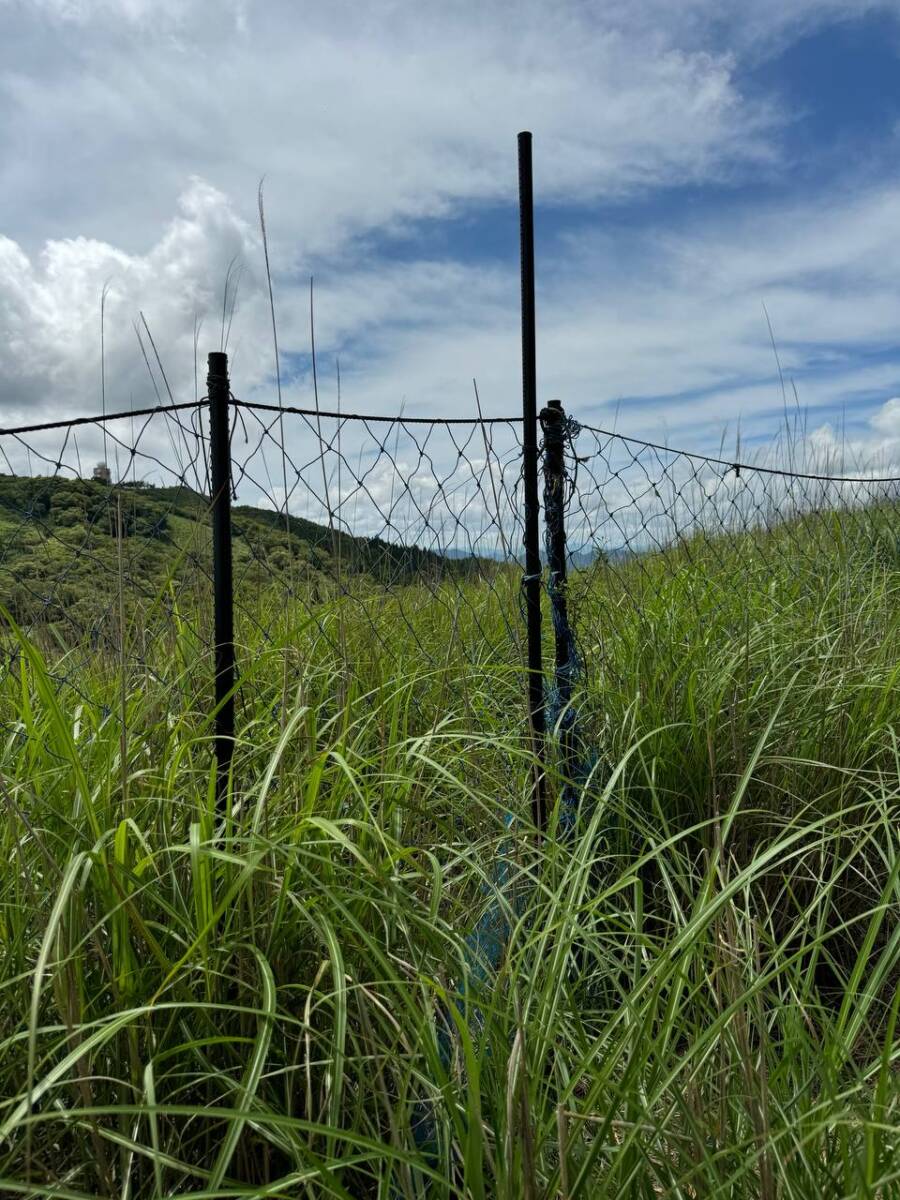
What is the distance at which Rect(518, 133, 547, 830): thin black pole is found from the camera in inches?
79.8

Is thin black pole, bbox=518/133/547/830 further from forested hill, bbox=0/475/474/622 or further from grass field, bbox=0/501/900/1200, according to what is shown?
forested hill, bbox=0/475/474/622

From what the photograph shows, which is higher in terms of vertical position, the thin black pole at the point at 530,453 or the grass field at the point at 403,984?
the thin black pole at the point at 530,453

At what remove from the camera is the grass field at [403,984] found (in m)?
0.94

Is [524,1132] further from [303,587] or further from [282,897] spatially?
[303,587]

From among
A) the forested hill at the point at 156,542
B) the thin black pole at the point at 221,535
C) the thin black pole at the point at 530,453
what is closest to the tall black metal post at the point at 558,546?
the thin black pole at the point at 530,453

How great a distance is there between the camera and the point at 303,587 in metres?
2.62

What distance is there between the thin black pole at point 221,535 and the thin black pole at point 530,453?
706 mm

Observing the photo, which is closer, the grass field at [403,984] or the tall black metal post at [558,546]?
the grass field at [403,984]

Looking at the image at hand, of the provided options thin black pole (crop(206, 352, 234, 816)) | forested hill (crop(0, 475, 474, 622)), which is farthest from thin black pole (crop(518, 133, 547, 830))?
thin black pole (crop(206, 352, 234, 816))

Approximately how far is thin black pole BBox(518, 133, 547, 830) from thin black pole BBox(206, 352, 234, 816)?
2.32 ft

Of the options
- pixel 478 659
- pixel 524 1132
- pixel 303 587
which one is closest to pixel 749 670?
pixel 478 659

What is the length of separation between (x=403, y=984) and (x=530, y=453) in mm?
1370

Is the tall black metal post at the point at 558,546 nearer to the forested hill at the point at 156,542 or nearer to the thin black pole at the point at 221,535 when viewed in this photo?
the forested hill at the point at 156,542

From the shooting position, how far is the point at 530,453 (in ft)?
6.94
